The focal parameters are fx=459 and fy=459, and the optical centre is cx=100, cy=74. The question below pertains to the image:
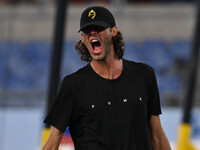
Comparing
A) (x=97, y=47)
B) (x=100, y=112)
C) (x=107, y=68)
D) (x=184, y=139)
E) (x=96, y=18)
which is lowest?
(x=184, y=139)

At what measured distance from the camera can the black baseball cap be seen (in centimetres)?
236

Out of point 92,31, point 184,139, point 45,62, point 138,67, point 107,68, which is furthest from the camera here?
point 45,62

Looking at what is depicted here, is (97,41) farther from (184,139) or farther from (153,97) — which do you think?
(184,139)

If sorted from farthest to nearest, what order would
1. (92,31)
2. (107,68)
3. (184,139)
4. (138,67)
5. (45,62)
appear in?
(45,62)
(184,139)
(138,67)
(107,68)
(92,31)

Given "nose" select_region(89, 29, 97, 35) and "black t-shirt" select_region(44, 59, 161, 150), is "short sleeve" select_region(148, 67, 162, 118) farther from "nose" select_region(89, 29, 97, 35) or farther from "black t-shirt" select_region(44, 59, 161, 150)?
"nose" select_region(89, 29, 97, 35)

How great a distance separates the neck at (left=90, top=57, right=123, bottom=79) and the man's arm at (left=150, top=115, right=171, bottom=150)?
0.34 metres

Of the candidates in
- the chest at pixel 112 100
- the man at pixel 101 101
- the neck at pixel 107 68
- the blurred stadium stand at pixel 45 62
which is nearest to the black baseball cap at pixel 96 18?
the man at pixel 101 101

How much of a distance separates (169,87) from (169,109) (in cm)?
174

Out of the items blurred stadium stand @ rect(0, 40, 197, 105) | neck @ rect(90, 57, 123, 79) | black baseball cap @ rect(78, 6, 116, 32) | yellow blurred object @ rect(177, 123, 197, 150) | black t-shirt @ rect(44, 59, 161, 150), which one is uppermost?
black baseball cap @ rect(78, 6, 116, 32)

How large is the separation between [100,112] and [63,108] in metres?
0.20

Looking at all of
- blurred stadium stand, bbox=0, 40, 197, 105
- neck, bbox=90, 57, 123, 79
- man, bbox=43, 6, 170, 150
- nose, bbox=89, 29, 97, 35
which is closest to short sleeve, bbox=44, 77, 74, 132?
man, bbox=43, 6, 170, 150

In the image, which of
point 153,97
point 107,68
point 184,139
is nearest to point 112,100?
point 107,68

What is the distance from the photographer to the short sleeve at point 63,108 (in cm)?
243

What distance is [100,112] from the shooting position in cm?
242
